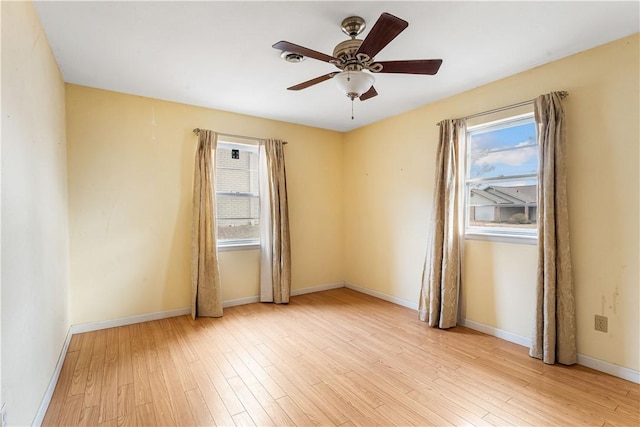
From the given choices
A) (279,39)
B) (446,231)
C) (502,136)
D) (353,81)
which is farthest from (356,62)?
(446,231)

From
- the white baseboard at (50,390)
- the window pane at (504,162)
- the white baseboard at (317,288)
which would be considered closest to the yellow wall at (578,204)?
the window pane at (504,162)

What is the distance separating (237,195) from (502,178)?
3.09 m

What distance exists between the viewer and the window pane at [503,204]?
2832 millimetres

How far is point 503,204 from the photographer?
9.90 ft

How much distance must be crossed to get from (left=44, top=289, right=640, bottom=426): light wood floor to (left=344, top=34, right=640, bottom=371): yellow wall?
40cm

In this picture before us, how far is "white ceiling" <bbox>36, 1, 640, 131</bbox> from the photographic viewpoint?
1888 millimetres

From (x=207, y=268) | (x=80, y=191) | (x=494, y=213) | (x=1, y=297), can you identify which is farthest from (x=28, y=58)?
(x=494, y=213)

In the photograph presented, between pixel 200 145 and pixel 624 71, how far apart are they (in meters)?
3.92

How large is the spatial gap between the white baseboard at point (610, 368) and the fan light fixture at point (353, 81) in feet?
8.99

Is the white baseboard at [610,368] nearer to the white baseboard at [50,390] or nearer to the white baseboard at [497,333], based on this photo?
the white baseboard at [497,333]

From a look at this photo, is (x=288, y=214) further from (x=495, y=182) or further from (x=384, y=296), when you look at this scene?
(x=495, y=182)

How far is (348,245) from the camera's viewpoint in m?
4.91

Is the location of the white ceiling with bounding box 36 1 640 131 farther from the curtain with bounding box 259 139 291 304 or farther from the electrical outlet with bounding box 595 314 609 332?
the electrical outlet with bounding box 595 314 609 332

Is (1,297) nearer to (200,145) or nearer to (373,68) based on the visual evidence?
(373,68)
